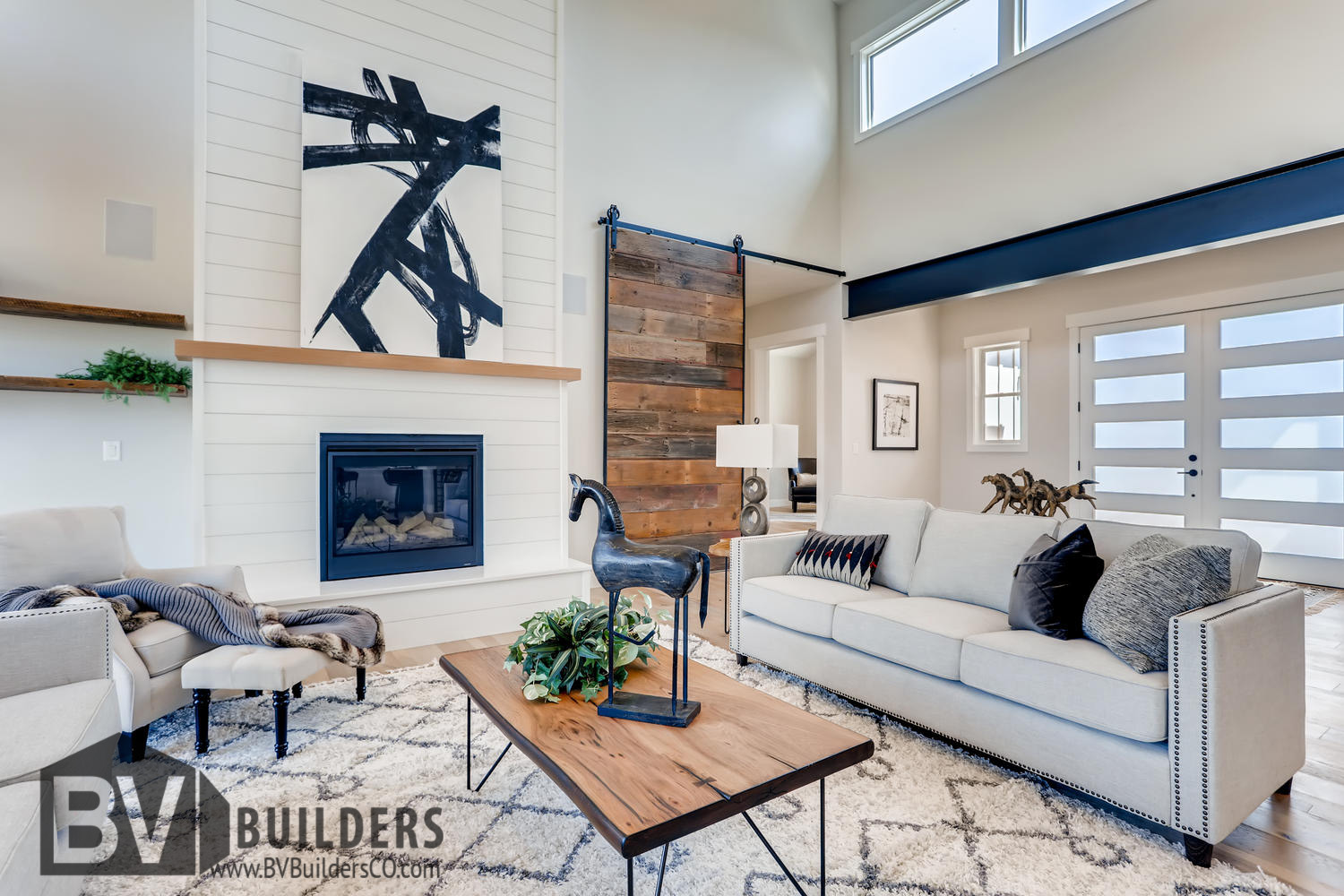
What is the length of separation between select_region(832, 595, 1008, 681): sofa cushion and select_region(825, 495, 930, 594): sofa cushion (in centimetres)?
27

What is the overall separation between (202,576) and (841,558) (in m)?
2.71

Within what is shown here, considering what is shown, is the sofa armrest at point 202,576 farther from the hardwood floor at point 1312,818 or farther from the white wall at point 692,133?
the white wall at point 692,133

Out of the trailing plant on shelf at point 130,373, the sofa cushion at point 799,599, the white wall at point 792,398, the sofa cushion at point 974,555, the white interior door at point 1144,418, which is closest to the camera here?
the sofa cushion at point 974,555

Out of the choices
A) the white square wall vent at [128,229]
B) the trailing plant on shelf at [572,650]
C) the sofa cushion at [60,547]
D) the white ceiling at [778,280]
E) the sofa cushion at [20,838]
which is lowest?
the sofa cushion at [20,838]

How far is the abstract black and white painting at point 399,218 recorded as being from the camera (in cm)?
329

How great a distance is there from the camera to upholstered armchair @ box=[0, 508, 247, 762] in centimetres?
206

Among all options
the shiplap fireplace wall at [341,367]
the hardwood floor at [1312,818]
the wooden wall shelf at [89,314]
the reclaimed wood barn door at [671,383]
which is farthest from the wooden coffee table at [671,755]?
the wooden wall shelf at [89,314]

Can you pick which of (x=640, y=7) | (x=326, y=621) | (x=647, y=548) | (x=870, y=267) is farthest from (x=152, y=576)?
(x=870, y=267)

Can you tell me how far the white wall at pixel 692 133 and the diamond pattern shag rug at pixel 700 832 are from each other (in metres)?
2.67

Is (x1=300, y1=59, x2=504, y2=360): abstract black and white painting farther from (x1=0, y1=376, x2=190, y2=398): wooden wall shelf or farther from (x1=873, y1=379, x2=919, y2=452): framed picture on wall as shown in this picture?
(x1=873, y1=379, x2=919, y2=452): framed picture on wall

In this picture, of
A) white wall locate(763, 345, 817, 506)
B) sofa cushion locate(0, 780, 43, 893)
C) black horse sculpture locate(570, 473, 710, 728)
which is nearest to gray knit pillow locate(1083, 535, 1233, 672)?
black horse sculpture locate(570, 473, 710, 728)

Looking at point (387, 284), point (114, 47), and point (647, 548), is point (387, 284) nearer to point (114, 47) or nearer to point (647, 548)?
point (114, 47)

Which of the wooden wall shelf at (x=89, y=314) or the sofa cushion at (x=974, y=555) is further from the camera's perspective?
the wooden wall shelf at (x=89, y=314)

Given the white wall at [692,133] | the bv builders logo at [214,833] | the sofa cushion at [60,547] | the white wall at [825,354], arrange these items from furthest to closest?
1. the white wall at [825,354]
2. the white wall at [692,133]
3. the sofa cushion at [60,547]
4. the bv builders logo at [214,833]
